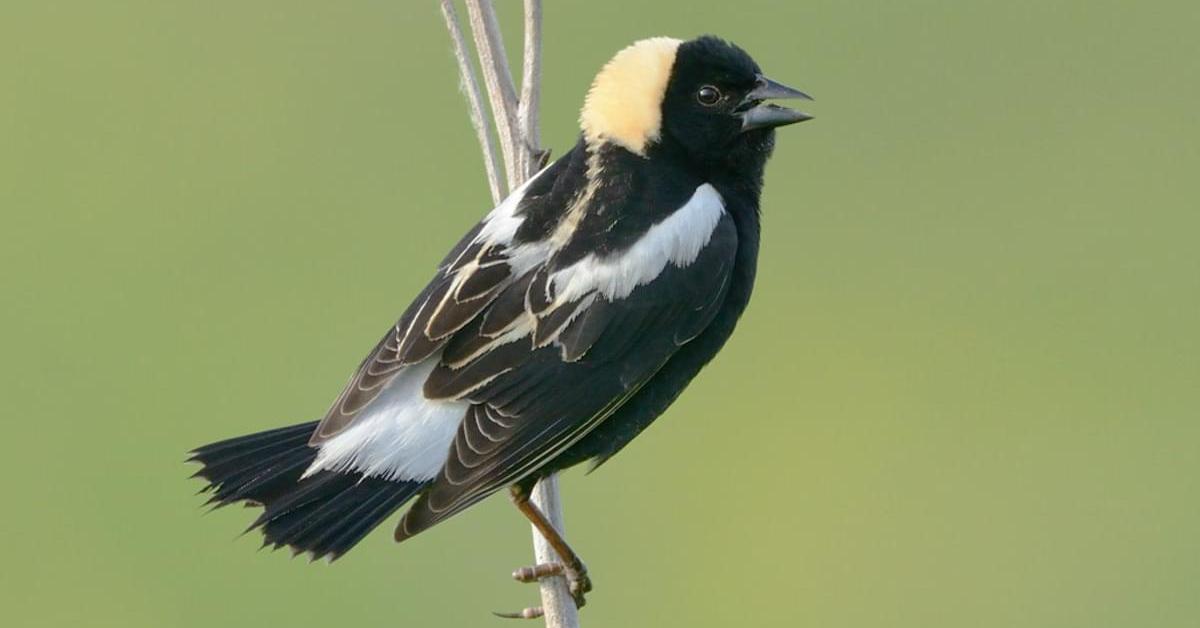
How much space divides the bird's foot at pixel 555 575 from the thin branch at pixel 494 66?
2.98ft

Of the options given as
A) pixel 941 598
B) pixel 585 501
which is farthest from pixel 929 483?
pixel 585 501

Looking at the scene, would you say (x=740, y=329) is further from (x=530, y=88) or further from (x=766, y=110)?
(x=530, y=88)

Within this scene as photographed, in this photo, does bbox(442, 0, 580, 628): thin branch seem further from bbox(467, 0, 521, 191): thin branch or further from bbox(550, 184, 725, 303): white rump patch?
bbox(550, 184, 725, 303): white rump patch

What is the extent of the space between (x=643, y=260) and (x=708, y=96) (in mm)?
497

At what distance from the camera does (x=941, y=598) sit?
6.30 m

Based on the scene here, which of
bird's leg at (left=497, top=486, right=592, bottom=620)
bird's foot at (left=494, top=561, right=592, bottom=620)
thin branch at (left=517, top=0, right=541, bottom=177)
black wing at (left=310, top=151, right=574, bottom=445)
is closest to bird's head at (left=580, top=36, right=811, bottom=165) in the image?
thin branch at (left=517, top=0, right=541, bottom=177)

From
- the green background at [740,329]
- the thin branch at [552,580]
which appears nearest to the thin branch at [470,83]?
the thin branch at [552,580]

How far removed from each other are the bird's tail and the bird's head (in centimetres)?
96

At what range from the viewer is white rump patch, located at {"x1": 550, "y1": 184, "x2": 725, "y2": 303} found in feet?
12.5

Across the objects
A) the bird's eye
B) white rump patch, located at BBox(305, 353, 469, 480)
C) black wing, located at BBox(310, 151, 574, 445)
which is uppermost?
the bird's eye

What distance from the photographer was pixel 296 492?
366 cm

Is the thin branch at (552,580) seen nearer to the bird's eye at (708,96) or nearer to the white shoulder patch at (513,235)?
the white shoulder patch at (513,235)

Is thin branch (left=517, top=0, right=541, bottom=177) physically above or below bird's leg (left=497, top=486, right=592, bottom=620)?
above

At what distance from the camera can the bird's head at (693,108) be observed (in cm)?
411
